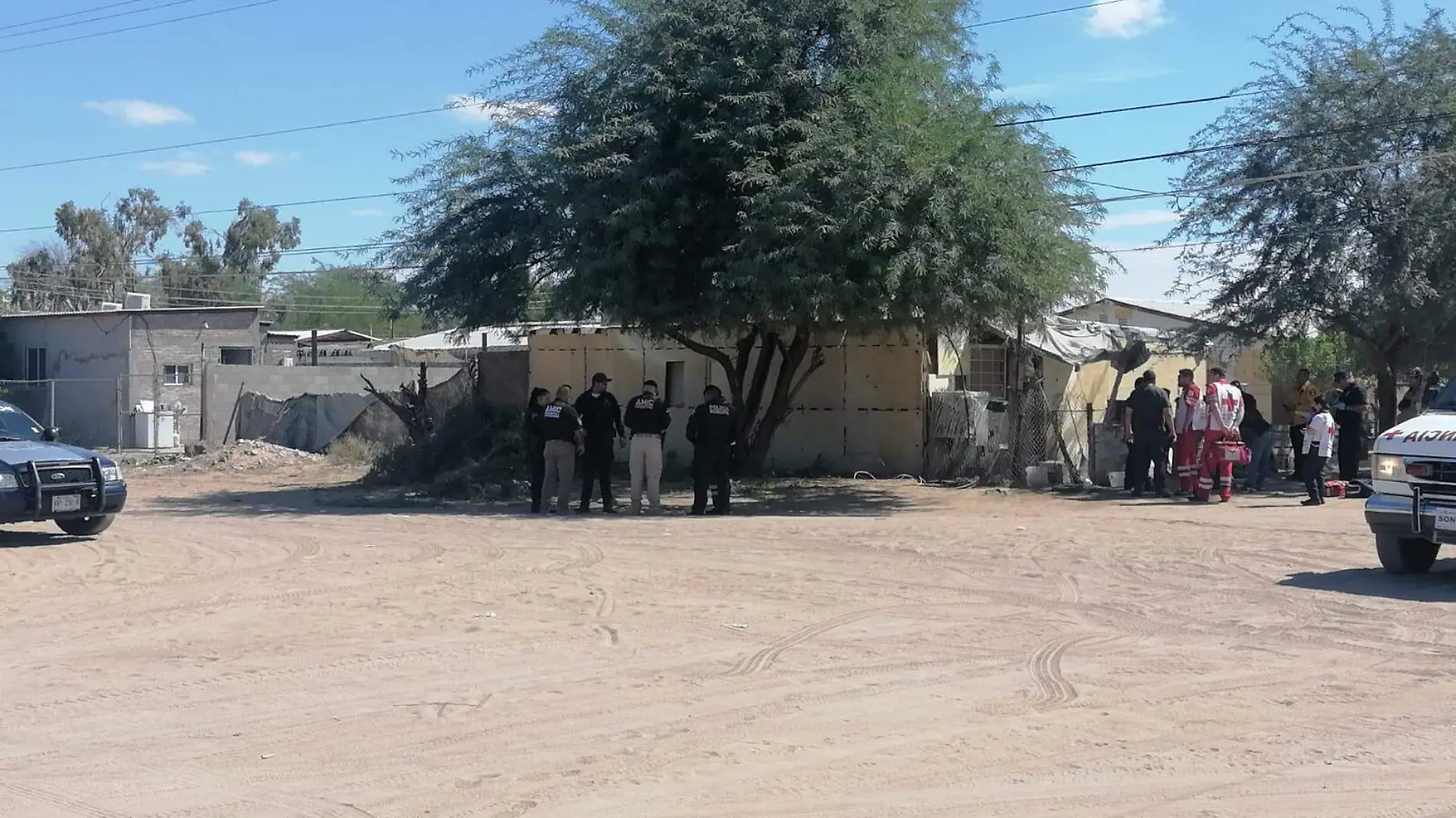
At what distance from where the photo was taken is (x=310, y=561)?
570 inches

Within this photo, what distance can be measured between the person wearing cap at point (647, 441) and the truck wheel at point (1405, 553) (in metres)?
9.61

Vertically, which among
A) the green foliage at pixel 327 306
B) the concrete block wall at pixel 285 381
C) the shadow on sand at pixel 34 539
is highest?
the green foliage at pixel 327 306

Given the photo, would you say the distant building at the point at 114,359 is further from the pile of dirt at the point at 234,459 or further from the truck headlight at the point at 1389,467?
the truck headlight at the point at 1389,467

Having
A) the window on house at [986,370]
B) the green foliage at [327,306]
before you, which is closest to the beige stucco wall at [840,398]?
the window on house at [986,370]

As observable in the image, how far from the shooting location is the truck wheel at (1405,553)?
1262 cm

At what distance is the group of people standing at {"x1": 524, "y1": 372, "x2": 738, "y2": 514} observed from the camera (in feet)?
63.9

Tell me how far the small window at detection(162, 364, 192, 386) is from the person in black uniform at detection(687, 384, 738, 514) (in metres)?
26.6

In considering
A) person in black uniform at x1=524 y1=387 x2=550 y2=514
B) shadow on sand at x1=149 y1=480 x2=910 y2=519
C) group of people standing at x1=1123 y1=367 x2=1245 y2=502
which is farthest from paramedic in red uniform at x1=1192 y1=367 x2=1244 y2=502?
person in black uniform at x1=524 y1=387 x2=550 y2=514

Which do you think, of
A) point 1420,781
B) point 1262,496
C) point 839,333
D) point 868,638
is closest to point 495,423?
point 839,333

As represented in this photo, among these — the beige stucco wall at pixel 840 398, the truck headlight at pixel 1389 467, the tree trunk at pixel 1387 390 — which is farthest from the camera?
the beige stucco wall at pixel 840 398

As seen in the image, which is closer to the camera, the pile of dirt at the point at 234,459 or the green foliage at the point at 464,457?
the green foliage at the point at 464,457

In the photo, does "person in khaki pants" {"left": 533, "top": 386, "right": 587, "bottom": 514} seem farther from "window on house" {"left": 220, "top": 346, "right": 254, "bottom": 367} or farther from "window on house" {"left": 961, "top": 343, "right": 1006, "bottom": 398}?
"window on house" {"left": 220, "top": 346, "right": 254, "bottom": 367}

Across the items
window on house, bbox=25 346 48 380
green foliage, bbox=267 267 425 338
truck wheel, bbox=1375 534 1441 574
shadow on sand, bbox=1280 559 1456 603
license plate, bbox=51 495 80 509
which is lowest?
shadow on sand, bbox=1280 559 1456 603

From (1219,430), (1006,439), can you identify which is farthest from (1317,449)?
(1006,439)
